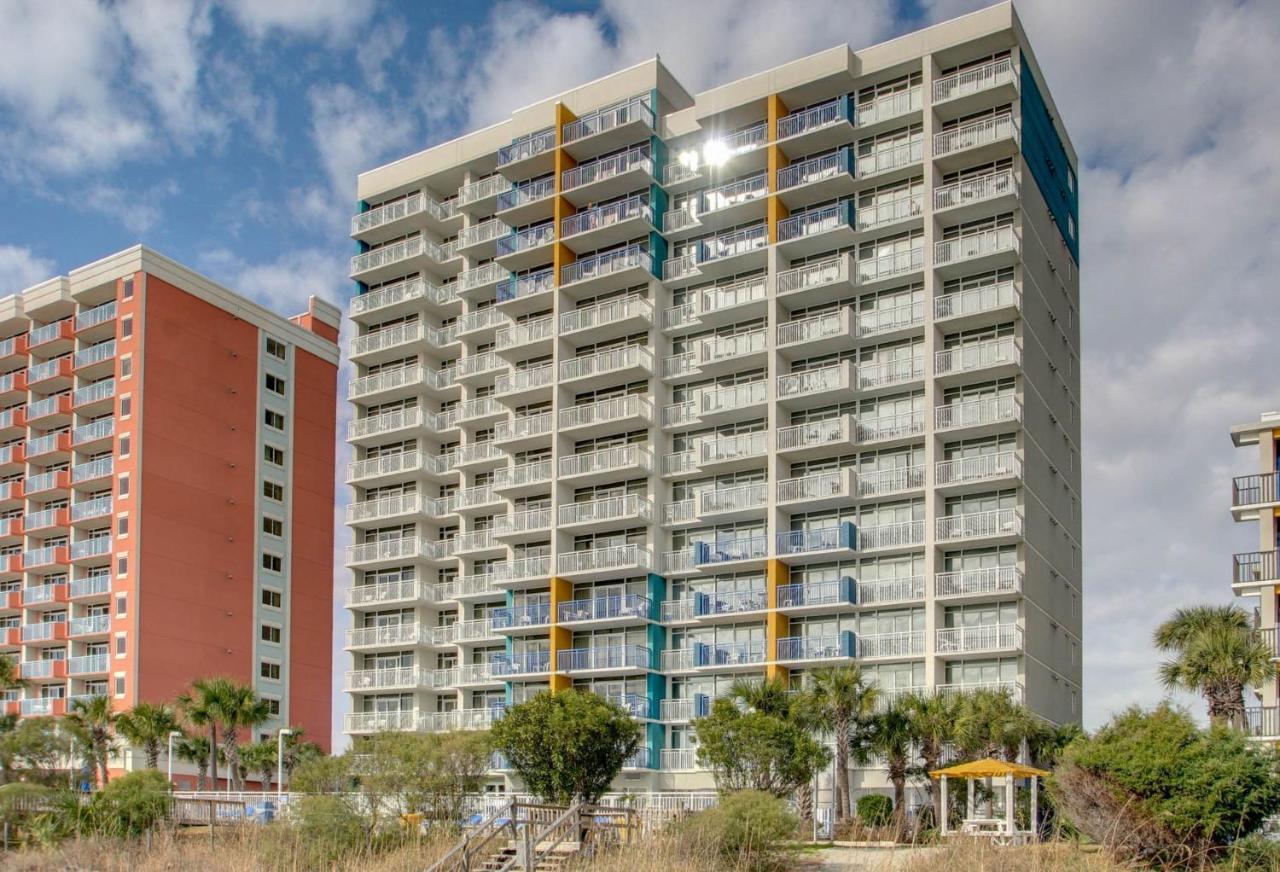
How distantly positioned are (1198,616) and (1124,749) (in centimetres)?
2018

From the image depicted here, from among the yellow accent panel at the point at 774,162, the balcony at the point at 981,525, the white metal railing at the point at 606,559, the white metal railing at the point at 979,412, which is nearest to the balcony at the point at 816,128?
the yellow accent panel at the point at 774,162

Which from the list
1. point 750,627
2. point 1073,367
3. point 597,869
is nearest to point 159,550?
point 750,627

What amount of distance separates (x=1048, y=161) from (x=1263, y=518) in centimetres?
1648

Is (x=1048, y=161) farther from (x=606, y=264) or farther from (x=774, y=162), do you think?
(x=606, y=264)

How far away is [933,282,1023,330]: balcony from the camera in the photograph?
5138cm

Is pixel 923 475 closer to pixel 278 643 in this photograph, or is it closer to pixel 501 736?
pixel 501 736

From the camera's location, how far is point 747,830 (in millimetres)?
29875

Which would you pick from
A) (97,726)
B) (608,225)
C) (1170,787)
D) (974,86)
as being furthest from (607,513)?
(1170,787)

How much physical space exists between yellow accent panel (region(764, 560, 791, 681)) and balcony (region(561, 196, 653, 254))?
50.6 feet

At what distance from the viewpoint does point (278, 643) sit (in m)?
75.9

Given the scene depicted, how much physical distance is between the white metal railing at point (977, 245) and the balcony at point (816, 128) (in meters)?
6.11

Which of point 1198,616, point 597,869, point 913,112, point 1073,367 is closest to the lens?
point 597,869

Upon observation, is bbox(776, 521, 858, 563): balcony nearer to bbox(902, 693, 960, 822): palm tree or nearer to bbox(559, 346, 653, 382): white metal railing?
bbox(902, 693, 960, 822): palm tree

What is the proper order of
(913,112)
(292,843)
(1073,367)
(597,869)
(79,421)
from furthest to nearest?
(79,421) < (1073,367) < (913,112) < (292,843) < (597,869)
